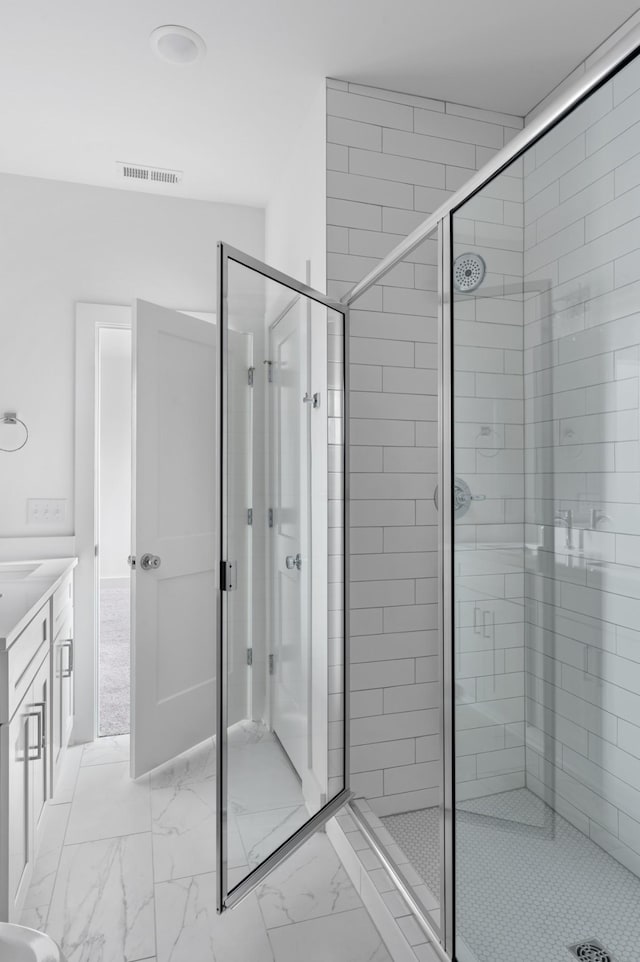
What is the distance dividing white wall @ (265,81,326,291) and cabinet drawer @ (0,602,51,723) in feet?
4.93

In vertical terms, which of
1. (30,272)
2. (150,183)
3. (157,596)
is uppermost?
(150,183)

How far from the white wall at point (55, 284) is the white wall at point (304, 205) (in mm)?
619

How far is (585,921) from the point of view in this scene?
3.51 ft

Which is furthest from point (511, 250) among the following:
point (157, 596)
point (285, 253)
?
point (157, 596)

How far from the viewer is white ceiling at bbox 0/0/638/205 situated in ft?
6.26

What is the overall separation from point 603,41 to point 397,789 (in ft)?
8.79

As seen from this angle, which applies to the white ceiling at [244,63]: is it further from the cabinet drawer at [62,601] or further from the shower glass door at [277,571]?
the cabinet drawer at [62,601]

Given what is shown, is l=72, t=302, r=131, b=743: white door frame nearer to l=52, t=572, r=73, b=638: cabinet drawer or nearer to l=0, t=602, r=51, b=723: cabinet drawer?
l=52, t=572, r=73, b=638: cabinet drawer

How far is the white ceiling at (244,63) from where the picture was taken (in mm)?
1909

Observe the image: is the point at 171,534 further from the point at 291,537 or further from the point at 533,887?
the point at 533,887

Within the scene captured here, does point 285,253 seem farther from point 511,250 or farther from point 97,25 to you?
point 511,250

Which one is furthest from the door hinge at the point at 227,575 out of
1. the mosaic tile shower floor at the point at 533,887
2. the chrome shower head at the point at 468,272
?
the chrome shower head at the point at 468,272

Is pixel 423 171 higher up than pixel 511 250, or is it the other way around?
pixel 423 171

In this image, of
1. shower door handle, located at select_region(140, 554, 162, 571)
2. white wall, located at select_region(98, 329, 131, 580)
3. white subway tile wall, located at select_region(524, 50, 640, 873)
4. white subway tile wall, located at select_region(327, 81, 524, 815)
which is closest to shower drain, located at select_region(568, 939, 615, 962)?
white subway tile wall, located at select_region(524, 50, 640, 873)
